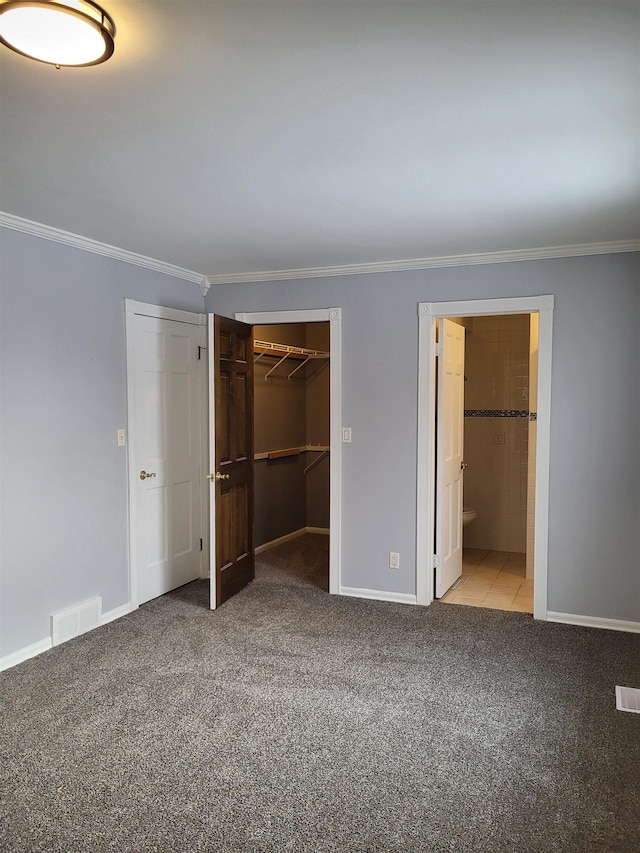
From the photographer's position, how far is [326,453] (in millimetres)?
6656

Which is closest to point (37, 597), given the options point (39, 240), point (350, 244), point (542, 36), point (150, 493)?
point (150, 493)

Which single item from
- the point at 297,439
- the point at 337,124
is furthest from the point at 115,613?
the point at 337,124

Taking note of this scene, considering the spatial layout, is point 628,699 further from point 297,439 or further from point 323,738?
point 297,439

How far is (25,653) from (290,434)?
11.3 feet

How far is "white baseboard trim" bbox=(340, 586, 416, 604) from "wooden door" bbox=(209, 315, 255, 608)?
0.81 metres

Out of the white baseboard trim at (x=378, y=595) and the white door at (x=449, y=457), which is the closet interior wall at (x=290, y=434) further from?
the white door at (x=449, y=457)

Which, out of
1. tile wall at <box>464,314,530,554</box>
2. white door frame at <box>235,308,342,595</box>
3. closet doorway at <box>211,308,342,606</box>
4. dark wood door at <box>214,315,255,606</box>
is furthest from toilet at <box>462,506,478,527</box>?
dark wood door at <box>214,315,255,606</box>

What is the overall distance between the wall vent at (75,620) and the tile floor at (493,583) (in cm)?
240

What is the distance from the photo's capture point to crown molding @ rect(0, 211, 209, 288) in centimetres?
334

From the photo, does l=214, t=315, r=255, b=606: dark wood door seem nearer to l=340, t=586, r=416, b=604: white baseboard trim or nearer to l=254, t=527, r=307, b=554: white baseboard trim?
l=340, t=586, r=416, b=604: white baseboard trim

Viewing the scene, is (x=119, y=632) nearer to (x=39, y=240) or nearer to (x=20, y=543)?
(x=20, y=543)

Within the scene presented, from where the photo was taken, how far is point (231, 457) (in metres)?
4.53

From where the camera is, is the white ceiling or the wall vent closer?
the white ceiling

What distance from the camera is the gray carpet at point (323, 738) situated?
84.7 inches
